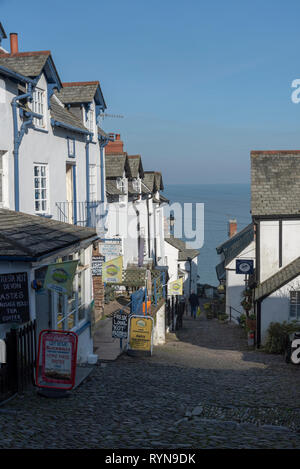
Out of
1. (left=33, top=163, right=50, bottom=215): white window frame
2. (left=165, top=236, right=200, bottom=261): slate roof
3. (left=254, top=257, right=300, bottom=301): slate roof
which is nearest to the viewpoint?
(left=33, top=163, right=50, bottom=215): white window frame

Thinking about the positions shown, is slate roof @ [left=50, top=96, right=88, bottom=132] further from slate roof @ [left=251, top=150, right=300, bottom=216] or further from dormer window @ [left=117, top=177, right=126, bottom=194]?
slate roof @ [left=251, top=150, right=300, bottom=216]

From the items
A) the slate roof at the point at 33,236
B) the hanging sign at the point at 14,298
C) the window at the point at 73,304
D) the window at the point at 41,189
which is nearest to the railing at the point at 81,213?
the window at the point at 41,189

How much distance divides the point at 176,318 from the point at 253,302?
6236 mm

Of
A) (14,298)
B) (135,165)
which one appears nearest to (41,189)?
(14,298)

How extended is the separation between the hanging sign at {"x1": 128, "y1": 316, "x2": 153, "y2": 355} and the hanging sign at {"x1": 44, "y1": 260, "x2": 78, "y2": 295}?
591 cm

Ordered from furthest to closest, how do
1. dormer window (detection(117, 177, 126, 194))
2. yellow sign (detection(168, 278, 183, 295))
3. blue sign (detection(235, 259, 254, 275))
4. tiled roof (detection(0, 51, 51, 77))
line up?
dormer window (detection(117, 177, 126, 194)), yellow sign (detection(168, 278, 183, 295)), blue sign (detection(235, 259, 254, 275)), tiled roof (detection(0, 51, 51, 77))

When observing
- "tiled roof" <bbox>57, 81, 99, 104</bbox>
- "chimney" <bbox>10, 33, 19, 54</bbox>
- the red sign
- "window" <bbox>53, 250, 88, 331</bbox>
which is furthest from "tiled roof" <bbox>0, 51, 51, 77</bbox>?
the red sign

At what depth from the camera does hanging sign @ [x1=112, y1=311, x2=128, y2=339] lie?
16.1 metres

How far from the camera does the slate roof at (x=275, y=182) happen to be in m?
23.2

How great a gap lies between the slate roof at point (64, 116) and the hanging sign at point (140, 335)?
24.6 feet

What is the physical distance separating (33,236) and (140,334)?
666 cm

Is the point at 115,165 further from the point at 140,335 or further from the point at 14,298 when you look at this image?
the point at 14,298

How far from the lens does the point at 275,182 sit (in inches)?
956
